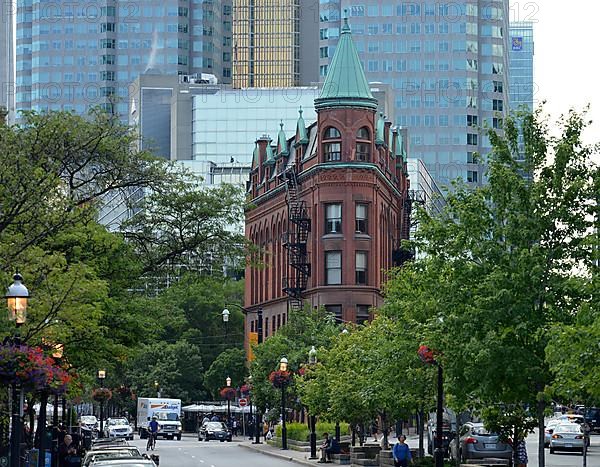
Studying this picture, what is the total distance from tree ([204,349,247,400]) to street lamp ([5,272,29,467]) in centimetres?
9069

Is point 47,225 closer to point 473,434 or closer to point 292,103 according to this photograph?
point 473,434

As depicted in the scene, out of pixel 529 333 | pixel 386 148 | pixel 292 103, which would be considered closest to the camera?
pixel 529 333

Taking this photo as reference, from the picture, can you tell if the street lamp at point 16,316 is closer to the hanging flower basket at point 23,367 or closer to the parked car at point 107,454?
the hanging flower basket at point 23,367

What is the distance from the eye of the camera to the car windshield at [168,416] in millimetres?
101062

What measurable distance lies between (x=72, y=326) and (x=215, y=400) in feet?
326

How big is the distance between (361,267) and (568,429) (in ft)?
107

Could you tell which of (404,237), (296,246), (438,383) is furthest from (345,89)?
(438,383)

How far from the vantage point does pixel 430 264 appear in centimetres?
3266

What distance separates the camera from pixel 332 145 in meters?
93.5

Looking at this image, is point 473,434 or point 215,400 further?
point 215,400

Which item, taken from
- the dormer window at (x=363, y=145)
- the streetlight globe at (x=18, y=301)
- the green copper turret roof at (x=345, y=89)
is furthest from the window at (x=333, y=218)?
the streetlight globe at (x=18, y=301)

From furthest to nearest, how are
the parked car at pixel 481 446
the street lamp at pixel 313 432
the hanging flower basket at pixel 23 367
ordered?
the street lamp at pixel 313 432 → the parked car at pixel 481 446 → the hanging flower basket at pixel 23 367

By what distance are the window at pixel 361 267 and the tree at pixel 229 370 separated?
2767 centimetres

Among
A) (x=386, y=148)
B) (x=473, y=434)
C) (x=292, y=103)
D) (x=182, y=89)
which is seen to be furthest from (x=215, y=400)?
(x=473, y=434)
